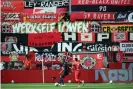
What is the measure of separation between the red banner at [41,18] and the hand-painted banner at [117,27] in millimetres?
4430

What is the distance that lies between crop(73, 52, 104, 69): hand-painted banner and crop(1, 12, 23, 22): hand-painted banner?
8500 millimetres

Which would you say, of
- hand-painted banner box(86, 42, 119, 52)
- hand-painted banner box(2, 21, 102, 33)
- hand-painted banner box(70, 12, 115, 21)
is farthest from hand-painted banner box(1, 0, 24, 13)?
hand-painted banner box(86, 42, 119, 52)

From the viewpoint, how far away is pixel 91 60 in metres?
35.6

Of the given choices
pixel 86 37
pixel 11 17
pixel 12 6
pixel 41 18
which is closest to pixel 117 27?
pixel 86 37

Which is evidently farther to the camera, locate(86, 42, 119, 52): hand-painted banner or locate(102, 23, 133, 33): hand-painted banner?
locate(102, 23, 133, 33): hand-painted banner

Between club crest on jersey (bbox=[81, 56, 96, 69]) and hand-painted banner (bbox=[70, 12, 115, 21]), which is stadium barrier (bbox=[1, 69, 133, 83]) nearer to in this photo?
club crest on jersey (bbox=[81, 56, 96, 69])

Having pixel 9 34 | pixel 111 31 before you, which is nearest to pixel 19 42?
pixel 9 34

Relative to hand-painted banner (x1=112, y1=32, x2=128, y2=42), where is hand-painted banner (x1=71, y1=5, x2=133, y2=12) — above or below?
above

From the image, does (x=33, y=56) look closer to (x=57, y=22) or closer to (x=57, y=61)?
(x=57, y=61)

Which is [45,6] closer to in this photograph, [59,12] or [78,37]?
[59,12]

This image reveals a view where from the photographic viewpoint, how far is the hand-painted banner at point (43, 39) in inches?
1508

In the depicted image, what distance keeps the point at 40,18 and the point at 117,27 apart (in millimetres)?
6891

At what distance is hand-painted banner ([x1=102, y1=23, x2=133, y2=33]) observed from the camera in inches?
1609

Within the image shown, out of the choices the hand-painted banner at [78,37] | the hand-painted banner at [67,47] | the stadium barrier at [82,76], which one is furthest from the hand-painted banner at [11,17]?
the stadium barrier at [82,76]
